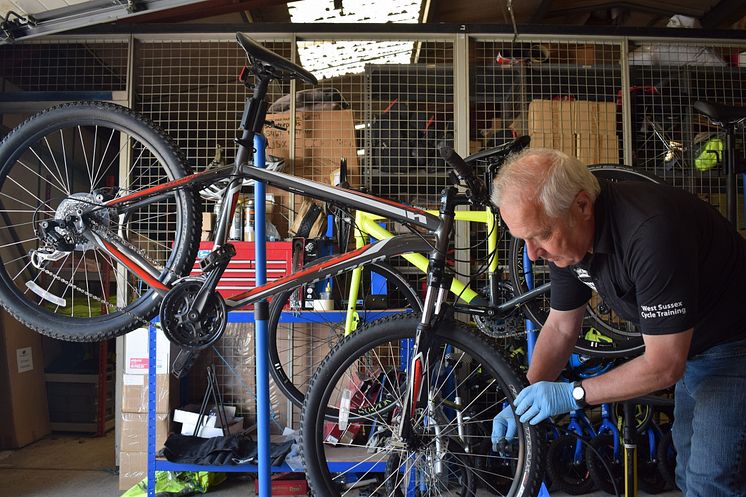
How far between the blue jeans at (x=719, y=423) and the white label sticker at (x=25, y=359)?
405 centimetres

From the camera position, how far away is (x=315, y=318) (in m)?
3.16

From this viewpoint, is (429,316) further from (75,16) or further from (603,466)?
(603,466)

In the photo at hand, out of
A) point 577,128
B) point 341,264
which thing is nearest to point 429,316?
Result: point 341,264

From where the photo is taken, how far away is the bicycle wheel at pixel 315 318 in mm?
2924

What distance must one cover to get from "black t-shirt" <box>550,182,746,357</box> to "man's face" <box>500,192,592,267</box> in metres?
0.05

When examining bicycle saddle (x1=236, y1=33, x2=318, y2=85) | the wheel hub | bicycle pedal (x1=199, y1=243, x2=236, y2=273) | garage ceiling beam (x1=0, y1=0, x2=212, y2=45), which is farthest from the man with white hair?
garage ceiling beam (x1=0, y1=0, x2=212, y2=45)

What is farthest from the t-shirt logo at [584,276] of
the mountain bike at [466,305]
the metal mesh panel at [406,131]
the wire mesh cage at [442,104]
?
the metal mesh panel at [406,131]

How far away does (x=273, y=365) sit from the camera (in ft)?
9.55

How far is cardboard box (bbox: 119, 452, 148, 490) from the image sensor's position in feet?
10.2

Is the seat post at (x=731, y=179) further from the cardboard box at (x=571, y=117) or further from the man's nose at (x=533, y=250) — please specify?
the man's nose at (x=533, y=250)

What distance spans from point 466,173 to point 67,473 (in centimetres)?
314

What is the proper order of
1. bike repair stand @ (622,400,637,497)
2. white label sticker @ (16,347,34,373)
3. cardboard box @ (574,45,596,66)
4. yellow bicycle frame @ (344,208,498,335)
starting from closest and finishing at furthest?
bike repair stand @ (622,400,637,497) < yellow bicycle frame @ (344,208,498,335) < cardboard box @ (574,45,596,66) < white label sticker @ (16,347,34,373)

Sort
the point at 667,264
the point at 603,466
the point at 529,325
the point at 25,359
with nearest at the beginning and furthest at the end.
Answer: the point at 667,264 → the point at 529,325 → the point at 603,466 → the point at 25,359

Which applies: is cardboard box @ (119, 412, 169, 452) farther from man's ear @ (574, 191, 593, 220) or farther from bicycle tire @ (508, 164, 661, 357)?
man's ear @ (574, 191, 593, 220)
